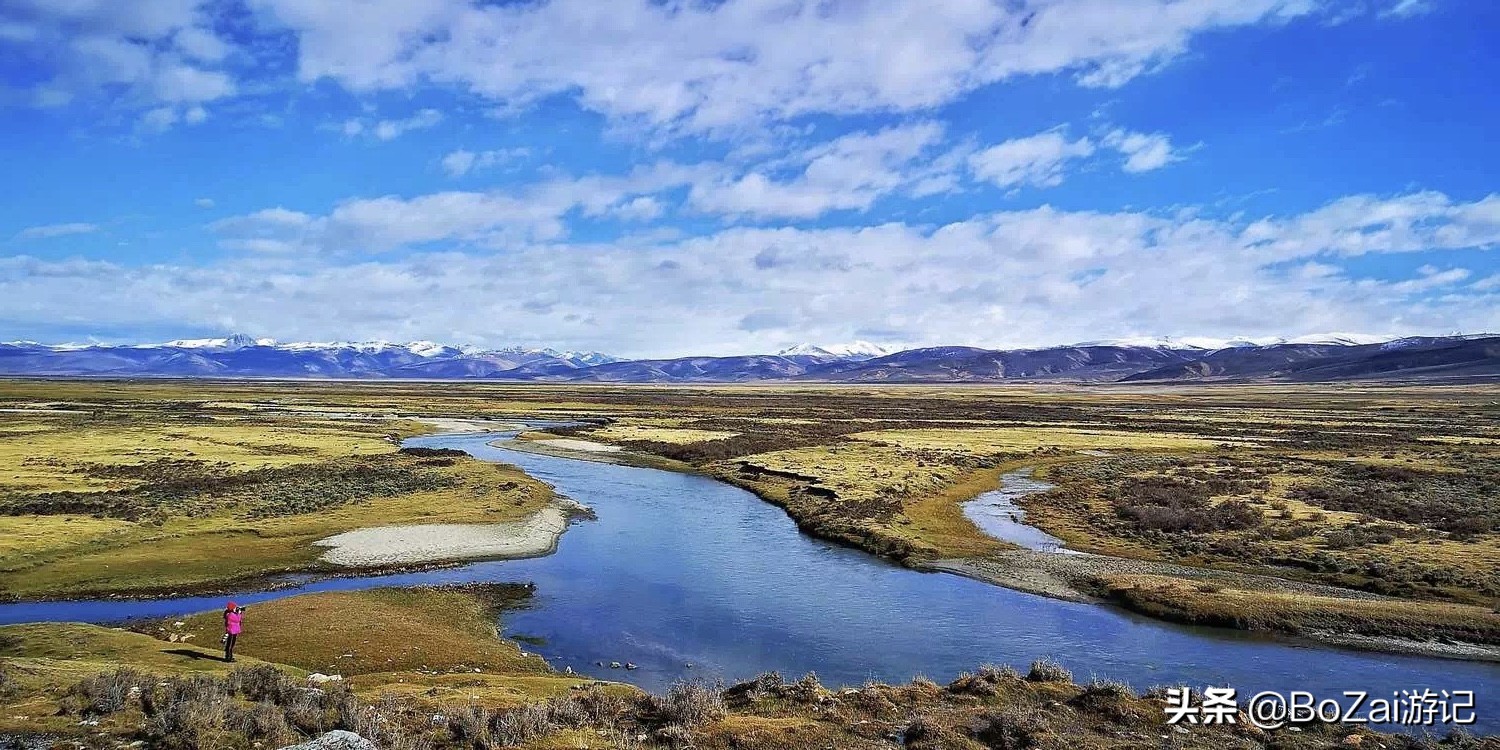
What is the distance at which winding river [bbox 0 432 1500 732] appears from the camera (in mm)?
21453

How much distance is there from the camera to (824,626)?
83.3 ft

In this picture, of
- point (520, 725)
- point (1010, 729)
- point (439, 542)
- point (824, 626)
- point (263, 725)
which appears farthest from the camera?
point (439, 542)

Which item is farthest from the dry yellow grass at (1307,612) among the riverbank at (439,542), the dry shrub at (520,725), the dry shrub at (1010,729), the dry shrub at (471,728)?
the riverbank at (439,542)

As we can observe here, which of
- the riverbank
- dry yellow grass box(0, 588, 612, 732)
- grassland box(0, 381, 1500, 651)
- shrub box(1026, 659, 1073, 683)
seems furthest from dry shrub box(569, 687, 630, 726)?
grassland box(0, 381, 1500, 651)

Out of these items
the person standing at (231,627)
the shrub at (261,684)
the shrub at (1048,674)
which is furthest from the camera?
the person standing at (231,627)

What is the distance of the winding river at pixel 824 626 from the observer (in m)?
21.5

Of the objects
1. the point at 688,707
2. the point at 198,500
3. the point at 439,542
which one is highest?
the point at 688,707

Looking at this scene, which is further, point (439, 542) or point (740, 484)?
point (740, 484)

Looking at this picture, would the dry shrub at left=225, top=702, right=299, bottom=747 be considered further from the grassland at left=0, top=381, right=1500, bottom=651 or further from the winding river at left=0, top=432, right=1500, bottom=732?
the grassland at left=0, top=381, right=1500, bottom=651

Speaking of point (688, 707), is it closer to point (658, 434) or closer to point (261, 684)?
point (261, 684)

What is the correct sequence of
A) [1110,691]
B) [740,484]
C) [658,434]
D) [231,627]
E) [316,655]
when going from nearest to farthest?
[1110,691] < [231,627] < [316,655] < [740,484] < [658,434]

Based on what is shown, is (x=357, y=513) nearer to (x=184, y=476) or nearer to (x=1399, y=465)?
(x=184, y=476)

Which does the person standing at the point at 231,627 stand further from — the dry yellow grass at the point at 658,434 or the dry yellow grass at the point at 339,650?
the dry yellow grass at the point at 658,434

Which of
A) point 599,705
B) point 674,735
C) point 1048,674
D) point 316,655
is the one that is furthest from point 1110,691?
point 316,655
